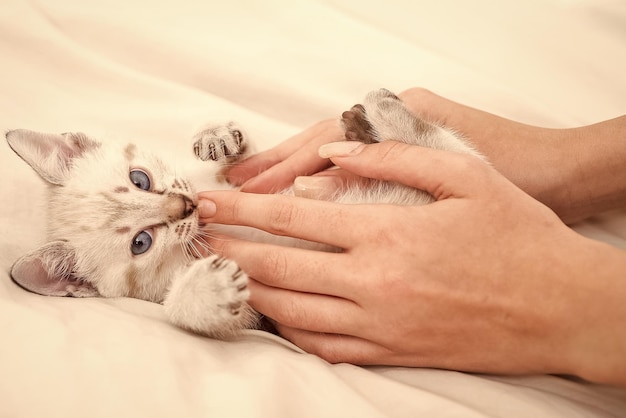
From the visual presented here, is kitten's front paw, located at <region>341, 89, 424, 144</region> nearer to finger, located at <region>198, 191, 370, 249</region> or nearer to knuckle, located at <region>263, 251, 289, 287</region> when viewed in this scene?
finger, located at <region>198, 191, 370, 249</region>

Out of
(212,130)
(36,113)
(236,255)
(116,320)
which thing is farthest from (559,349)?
(36,113)

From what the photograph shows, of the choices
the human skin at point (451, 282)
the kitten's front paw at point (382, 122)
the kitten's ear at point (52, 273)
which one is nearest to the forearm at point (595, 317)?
the human skin at point (451, 282)

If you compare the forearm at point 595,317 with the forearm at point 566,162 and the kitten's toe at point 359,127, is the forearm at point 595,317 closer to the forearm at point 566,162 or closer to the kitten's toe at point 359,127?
the forearm at point 566,162

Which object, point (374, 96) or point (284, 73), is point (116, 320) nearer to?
point (374, 96)

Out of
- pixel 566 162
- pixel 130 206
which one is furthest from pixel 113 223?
pixel 566 162

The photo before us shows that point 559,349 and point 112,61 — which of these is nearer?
point 559,349

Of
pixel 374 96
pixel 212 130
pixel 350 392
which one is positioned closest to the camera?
pixel 350 392
